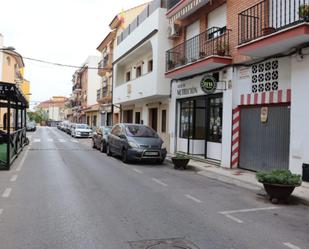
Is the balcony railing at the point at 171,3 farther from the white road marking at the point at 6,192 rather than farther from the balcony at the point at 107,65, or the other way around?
the balcony at the point at 107,65

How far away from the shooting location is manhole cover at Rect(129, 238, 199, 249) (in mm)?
5133

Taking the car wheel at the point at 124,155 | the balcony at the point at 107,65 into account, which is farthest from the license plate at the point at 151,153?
the balcony at the point at 107,65

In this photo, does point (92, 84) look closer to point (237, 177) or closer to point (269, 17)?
point (269, 17)

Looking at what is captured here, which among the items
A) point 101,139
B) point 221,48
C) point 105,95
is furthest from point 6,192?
point 105,95

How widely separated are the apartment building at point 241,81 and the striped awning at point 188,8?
47mm

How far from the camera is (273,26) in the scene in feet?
39.1

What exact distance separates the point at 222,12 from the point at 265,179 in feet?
30.1

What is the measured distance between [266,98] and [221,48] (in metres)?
3.31

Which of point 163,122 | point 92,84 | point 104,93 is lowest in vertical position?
point 163,122

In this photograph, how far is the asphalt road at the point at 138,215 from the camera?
538 cm

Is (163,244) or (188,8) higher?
(188,8)

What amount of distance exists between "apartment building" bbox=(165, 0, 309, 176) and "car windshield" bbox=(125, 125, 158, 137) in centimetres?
227

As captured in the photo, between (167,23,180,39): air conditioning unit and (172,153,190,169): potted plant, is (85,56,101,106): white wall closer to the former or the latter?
(167,23,180,39): air conditioning unit

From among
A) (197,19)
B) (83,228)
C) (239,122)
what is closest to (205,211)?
(83,228)
